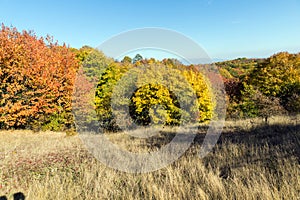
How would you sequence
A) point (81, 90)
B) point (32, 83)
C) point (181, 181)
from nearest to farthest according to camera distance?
point (181, 181), point (32, 83), point (81, 90)

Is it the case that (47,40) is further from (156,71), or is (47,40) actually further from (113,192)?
(113,192)

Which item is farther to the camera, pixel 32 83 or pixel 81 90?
pixel 81 90

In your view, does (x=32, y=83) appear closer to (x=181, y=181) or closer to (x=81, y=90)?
(x=81, y=90)

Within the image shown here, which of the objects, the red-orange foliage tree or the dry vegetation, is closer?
the dry vegetation

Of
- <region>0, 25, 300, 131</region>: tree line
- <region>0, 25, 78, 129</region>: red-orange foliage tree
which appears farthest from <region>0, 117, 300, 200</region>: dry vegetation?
<region>0, 25, 78, 129</region>: red-orange foliage tree

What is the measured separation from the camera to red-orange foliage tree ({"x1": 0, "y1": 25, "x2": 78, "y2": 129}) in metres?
14.6

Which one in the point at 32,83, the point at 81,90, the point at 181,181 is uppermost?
the point at 32,83

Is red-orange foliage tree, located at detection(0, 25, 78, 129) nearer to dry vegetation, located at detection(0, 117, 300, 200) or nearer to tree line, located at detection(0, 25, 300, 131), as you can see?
tree line, located at detection(0, 25, 300, 131)

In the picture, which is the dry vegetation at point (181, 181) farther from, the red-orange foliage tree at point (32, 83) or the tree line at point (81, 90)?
the red-orange foliage tree at point (32, 83)

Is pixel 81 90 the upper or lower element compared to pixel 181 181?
upper

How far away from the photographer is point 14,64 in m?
14.8

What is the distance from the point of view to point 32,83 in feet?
51.3

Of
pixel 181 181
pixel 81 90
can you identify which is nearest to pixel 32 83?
pixel 81 90

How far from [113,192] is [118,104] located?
15727 millimetres
